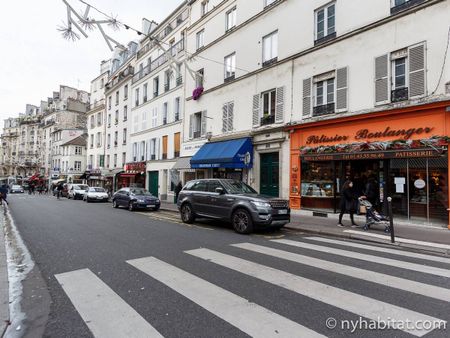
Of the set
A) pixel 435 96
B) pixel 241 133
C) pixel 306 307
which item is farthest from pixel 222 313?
pixel 241 133

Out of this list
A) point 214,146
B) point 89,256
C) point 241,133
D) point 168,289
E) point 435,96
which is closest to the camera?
point 168,289

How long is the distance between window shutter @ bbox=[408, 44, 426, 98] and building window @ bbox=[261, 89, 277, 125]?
21.0 ft

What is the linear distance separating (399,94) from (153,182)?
20.4m

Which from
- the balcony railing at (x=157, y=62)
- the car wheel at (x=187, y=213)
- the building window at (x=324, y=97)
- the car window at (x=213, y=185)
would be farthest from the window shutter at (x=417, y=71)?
the balcony railing at (x=157, y=62)

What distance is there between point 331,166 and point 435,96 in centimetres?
452

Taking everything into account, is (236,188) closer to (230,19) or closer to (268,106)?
(268,106)

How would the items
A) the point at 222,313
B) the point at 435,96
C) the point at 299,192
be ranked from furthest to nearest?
the point at 299,192
the point at 435,96
the point at 222,313

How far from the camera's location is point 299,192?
1413 centimetres

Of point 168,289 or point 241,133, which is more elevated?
point 241,133

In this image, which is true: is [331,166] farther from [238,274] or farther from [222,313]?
[222,313]

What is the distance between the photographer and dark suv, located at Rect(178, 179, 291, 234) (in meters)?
8.78

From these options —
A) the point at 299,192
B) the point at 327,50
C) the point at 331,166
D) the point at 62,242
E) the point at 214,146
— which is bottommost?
the point at 62,242

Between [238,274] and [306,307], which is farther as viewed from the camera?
[238,274]

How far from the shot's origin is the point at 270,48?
16.3m
